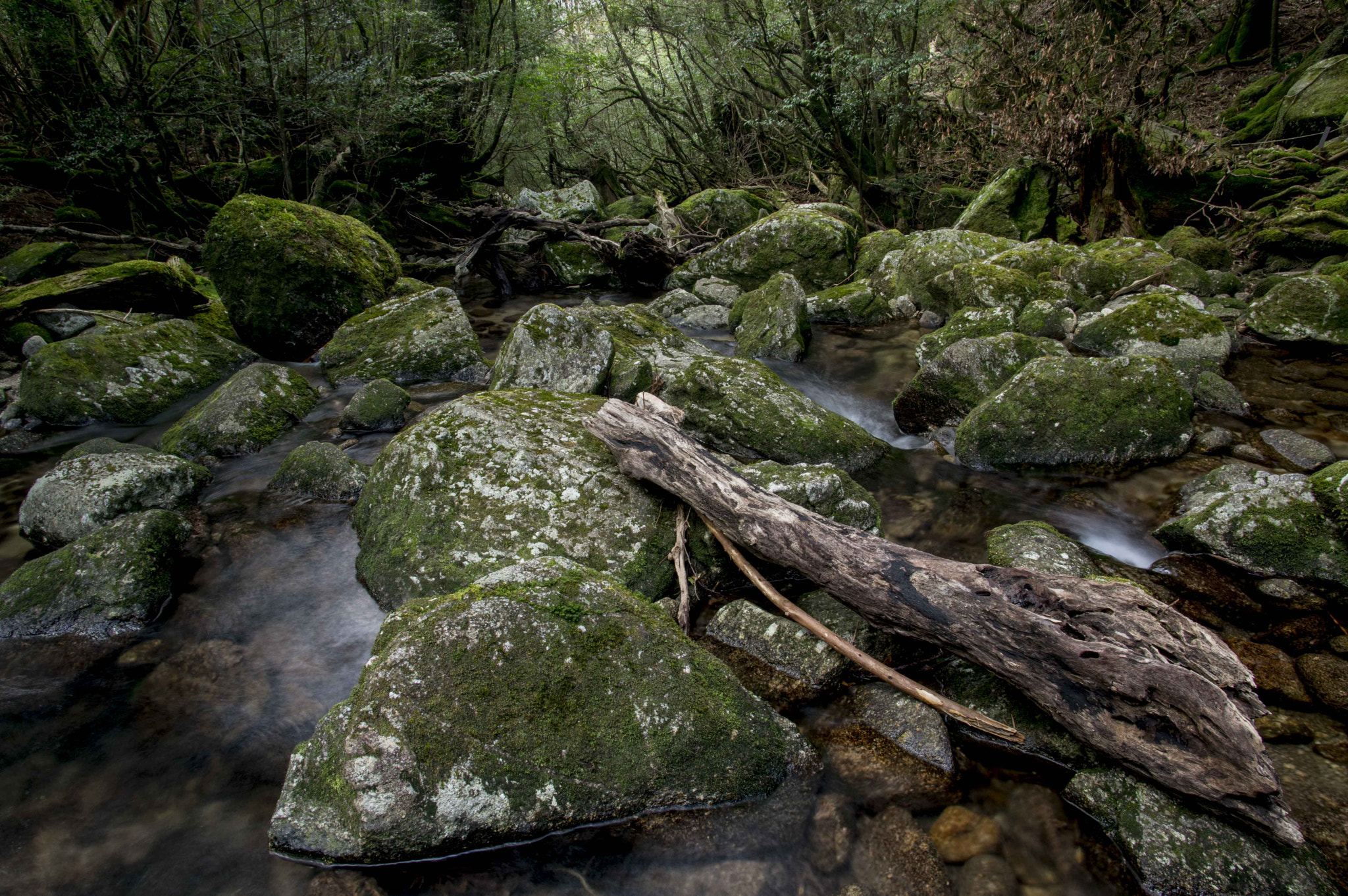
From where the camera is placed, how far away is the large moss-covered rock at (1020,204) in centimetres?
1273

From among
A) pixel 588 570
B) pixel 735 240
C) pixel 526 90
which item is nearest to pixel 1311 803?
pixel 588 570

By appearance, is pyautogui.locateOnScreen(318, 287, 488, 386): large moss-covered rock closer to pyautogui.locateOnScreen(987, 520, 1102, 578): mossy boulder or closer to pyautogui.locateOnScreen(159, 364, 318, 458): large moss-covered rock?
pyautogui.locateOnScreen(159, 364, 318, 458): large moss-covered rock

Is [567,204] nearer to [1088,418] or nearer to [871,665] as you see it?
[1088,418]

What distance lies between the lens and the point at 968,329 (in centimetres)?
783

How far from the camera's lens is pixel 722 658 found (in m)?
3.61

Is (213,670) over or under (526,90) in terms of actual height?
under

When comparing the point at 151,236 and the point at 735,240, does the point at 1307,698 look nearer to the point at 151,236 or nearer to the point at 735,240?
the point at 735,240

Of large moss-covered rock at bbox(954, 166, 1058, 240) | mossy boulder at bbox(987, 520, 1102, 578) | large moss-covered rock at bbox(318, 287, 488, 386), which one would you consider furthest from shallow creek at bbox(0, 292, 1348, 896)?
large moss-covered rock at bbox(954, 166, 1058, 240)

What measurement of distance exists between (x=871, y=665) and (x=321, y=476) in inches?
186

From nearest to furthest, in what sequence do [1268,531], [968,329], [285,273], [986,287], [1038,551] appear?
[1038,551] → [1268,531] → [968,329] → [285,273] → [986,287]

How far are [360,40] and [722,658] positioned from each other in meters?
15.6

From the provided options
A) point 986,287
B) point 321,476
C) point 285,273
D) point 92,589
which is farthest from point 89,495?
point 986,287

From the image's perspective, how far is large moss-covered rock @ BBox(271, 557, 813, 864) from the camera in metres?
2.45

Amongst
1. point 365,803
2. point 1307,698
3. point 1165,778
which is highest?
point 365,803
